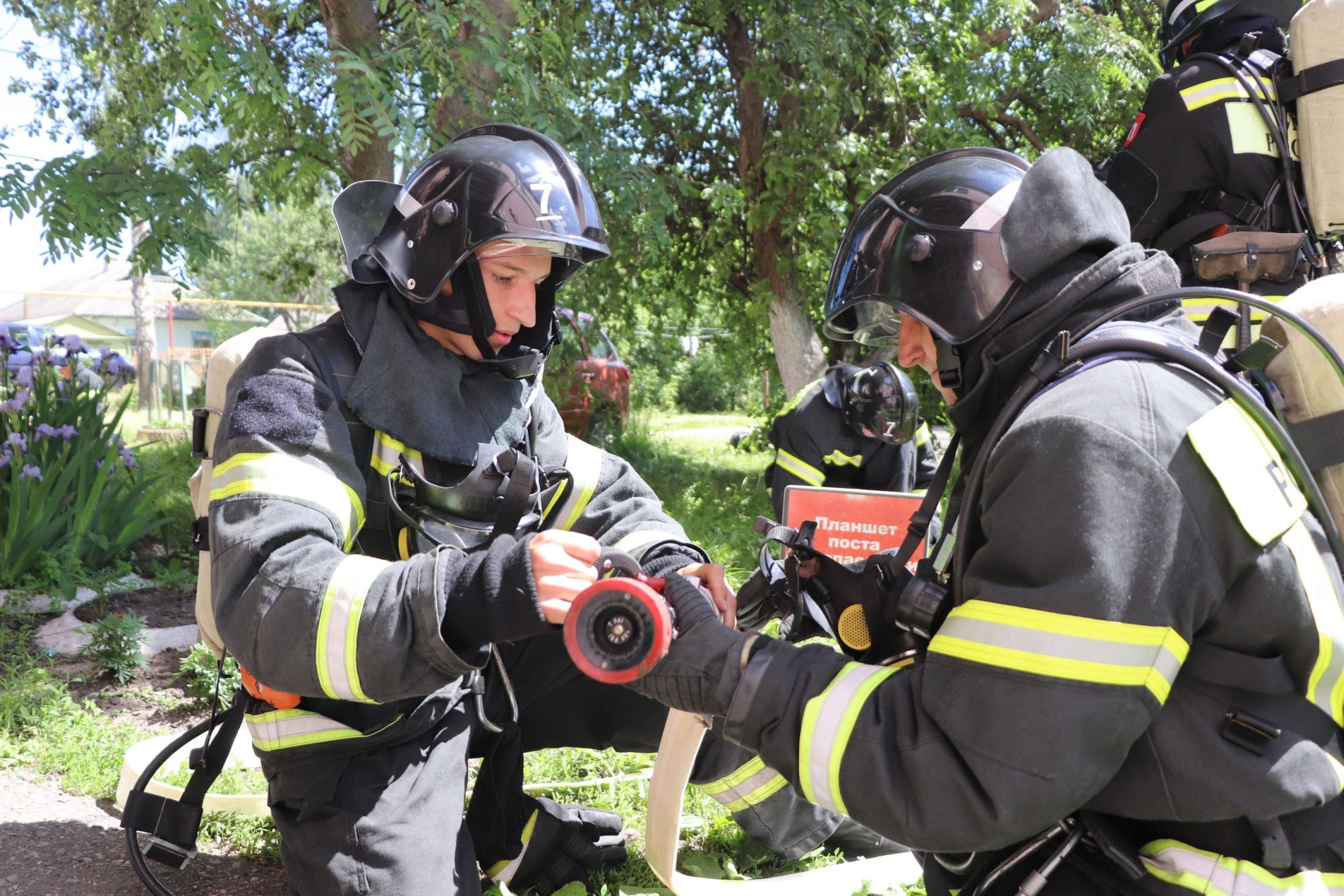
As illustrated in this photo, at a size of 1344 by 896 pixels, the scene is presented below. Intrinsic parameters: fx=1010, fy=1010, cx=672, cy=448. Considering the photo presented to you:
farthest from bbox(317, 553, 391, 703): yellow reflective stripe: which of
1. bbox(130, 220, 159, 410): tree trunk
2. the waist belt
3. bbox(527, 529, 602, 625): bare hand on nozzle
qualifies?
bbox(130, 220, 159, 410): tree trunk

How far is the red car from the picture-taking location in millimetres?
7703

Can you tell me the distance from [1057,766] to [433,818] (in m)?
1.58

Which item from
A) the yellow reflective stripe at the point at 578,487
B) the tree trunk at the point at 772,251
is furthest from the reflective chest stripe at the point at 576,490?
the tree trunk at the point at 772,251

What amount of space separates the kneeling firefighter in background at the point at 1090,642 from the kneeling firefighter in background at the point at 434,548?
594mm

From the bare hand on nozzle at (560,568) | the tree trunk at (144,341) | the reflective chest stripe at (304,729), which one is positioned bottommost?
the tree trunk at (144,341)

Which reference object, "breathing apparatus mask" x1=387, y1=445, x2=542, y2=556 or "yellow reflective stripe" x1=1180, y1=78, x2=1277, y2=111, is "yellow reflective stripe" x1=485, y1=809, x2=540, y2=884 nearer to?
"breathing apparatus mask" x1=387, y1=445, x2=542, y2=556

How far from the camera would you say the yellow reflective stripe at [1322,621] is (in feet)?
5.01

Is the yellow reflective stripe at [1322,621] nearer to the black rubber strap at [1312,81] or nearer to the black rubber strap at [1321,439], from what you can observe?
the black rubber strap at [1321,439]

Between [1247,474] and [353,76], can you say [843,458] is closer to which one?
[353,76]

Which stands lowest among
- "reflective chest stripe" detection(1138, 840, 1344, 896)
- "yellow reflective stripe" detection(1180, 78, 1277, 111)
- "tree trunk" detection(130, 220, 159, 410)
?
"tree trunk" detection(130, 220, 159, 410)

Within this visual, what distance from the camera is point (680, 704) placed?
5.90 ft

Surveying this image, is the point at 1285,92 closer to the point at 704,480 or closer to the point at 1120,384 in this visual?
the point at 1120,384

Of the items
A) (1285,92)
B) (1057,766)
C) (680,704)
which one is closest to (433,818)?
(680,704)

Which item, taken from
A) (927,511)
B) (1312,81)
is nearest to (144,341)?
(1312,81)
